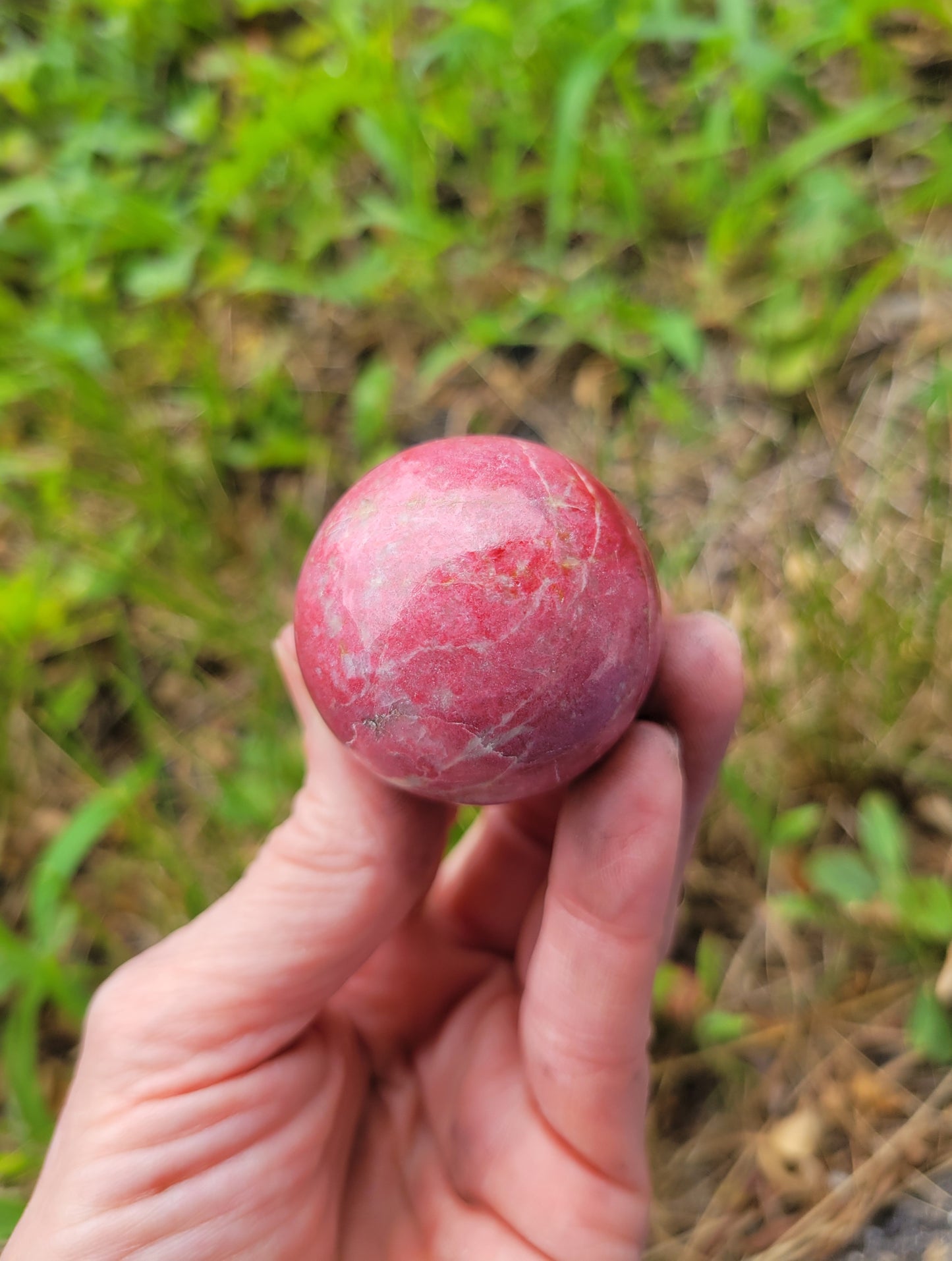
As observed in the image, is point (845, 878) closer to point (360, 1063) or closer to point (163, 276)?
point (360, 1063)

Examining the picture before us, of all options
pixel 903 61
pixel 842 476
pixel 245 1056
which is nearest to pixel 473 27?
pixel 903 61

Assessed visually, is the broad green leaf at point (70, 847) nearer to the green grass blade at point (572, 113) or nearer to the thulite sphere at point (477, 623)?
the thulite sphere at point (477, 623)

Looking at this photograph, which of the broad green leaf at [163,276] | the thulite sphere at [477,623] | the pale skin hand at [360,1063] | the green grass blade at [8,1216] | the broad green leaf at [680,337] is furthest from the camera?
the broad green leaf at [163,276]

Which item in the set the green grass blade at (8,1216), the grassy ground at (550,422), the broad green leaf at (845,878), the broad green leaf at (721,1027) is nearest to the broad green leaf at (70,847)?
the grassy ground at (550,422)

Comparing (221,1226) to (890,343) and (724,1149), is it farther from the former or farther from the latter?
(890,343)

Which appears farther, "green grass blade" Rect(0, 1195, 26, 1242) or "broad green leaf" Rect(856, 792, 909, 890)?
"broad green leaf" Rect(856, 792, 909, 890)

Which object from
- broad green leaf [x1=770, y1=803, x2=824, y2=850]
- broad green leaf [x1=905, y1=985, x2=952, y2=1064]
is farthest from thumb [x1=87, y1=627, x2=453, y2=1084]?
broad green leaf [x1=905, y1=985, x2=952, y2=1064]

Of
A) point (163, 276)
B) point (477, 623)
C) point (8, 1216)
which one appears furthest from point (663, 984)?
point (163, 276)

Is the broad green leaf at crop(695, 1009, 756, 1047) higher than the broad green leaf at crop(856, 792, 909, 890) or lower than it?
lower

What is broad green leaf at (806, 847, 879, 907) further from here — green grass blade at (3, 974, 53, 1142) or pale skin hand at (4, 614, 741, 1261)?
green grass blade at (3, 974, 53, 1142)
